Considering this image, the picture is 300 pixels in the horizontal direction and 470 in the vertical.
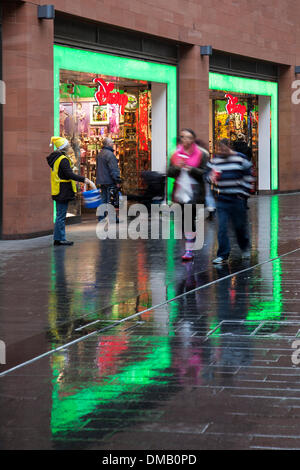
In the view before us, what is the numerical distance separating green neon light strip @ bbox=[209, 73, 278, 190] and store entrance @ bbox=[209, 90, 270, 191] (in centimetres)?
38

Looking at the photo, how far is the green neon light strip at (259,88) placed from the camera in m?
24.0

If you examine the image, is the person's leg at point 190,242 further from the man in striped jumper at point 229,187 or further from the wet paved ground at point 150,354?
the man in striped jumper at point 229,187

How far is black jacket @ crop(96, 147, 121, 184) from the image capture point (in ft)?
58.0

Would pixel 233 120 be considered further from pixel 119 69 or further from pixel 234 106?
pixel 119 69

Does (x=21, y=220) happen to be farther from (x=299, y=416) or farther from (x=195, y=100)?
(x=299, y=416)

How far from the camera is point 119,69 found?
19.1 m

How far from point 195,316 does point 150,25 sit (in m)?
12.8

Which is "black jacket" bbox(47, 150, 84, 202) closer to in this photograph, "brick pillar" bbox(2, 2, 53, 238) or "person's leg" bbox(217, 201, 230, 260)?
"brick pillar" bbox(2, 2, 53, 238)

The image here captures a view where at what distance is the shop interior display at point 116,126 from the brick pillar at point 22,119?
2623mm

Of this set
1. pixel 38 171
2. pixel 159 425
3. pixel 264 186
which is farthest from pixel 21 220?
pixel 264 186

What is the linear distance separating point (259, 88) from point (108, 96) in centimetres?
784

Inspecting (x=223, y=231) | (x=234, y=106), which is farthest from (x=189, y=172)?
(x=234, y=106)

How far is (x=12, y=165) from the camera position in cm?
1492

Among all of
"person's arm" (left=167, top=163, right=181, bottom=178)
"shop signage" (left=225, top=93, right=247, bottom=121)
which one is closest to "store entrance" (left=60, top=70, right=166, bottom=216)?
"shop signage" (left=225, top=93, right=247, bottom=121)
